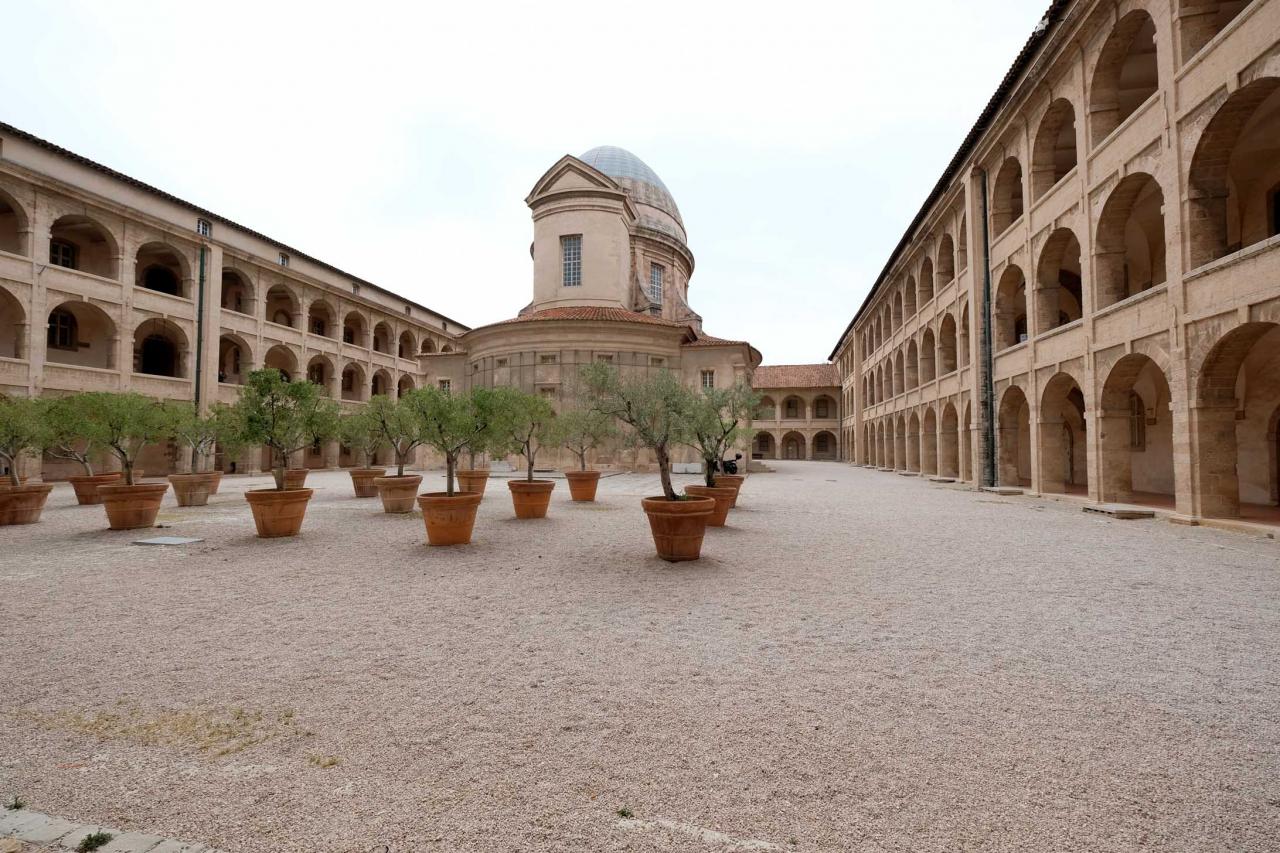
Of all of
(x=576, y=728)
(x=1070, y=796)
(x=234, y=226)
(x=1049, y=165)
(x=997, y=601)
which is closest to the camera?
(x=1070, y=796)

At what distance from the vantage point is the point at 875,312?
38.8 m

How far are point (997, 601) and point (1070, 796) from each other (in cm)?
376

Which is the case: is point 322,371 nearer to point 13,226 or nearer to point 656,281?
point 13,226

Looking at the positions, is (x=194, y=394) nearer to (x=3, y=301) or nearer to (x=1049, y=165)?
(x=3, y=301)

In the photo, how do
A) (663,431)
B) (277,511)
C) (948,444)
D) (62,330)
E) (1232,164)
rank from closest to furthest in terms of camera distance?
(277,511)
(663,431)
(1232,164)
(948,444)
(62,330)

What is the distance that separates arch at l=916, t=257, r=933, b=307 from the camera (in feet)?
91.8

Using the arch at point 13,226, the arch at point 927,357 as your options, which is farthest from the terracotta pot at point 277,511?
the arch at point 927,357

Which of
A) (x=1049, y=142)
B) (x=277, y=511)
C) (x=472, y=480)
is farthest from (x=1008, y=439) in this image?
(x=277, y=511)

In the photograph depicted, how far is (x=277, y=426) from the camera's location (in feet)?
37.0

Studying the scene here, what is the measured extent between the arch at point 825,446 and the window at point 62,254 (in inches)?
2148

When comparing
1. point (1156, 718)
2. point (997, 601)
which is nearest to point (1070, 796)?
point (1156, 718)

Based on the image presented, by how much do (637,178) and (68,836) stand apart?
160 feet

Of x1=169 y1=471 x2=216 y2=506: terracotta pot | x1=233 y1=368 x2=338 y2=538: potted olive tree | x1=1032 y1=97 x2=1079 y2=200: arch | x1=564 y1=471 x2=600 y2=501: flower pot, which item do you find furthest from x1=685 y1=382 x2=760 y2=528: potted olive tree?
x1=169 y1=471 x2=216 y2=506: terracotta pot

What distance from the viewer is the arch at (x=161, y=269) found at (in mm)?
28656
